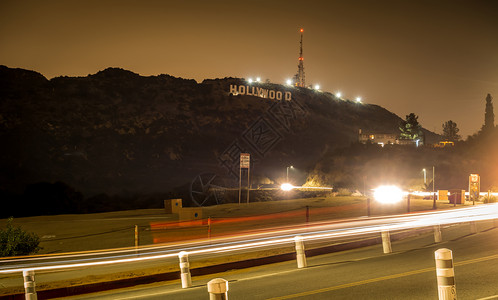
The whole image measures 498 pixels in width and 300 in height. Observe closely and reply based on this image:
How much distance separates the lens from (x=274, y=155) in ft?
430

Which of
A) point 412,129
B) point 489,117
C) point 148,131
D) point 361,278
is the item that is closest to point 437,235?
point 361,278

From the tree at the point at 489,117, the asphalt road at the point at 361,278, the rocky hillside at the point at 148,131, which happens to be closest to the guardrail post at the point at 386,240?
the asphalt road at the point at 361,278

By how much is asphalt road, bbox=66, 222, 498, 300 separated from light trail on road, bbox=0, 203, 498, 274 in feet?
6.78

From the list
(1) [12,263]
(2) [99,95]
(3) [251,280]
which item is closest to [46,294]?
(3) [251,280]

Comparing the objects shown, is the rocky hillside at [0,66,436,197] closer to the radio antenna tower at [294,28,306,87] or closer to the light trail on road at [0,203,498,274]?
the radio antenna tower at [294,28,306,87]

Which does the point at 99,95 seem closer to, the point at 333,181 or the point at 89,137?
the point at 89,137

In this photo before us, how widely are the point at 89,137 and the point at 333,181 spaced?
80473mm

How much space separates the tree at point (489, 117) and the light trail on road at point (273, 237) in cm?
7408

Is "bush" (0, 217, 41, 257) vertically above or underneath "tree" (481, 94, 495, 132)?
underneath

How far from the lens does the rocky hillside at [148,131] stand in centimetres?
11100

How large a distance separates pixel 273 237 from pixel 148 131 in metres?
123

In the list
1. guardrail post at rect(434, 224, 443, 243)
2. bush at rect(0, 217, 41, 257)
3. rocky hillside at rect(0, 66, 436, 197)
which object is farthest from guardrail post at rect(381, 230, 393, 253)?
rocky hillside at rect(0, 66, 436, 197)

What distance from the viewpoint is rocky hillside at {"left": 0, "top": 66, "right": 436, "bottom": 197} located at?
4370 inches

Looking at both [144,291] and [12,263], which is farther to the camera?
[12,263]
